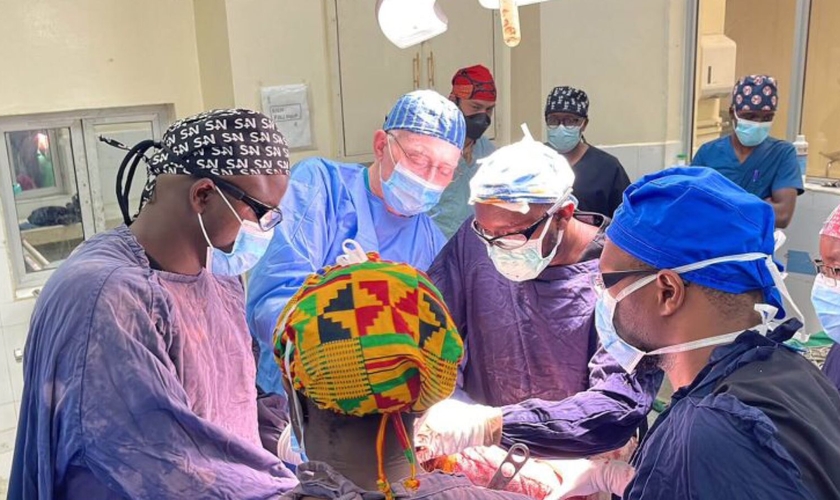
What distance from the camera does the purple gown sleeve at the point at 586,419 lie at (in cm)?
156

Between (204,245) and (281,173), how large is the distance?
0.24 meters

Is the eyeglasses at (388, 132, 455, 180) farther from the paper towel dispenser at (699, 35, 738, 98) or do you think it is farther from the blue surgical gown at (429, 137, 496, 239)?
the paper towel dispenser at (699, 35, 738, 98)

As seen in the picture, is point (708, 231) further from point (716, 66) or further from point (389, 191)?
point (716, 66)

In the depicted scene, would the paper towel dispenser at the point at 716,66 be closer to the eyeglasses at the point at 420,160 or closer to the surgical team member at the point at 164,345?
the eyeglasses at the point at 420,160

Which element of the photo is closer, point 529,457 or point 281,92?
point 529,457

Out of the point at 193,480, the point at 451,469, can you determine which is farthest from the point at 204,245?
the point at 451,469

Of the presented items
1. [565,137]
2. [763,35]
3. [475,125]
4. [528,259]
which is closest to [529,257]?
[528,259]

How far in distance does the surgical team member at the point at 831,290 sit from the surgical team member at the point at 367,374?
130 centimetres

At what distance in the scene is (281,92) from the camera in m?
3.70

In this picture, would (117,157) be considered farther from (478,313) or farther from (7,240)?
(478,313)

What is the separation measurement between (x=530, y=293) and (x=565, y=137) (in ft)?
6.46

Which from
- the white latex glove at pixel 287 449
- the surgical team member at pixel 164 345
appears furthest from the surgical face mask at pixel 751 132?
the white latex glove at pixel 287 449

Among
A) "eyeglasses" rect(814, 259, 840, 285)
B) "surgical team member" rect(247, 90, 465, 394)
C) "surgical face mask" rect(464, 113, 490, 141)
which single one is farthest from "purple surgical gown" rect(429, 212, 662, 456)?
"surgical face mask" rect(464, 113, 490, 141)

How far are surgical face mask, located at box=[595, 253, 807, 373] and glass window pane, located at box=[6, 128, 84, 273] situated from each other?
298 centimetres
